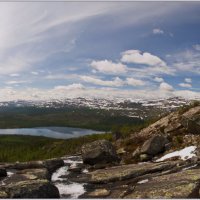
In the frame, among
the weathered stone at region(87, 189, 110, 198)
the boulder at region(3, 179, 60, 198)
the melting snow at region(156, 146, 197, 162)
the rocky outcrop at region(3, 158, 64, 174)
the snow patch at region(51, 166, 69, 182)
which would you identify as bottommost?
the snow patch at region(51, 166, 69, 182)

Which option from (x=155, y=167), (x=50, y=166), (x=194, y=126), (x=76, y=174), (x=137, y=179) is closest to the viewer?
(x=137, y=179)

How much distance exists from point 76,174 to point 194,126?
20452 mm

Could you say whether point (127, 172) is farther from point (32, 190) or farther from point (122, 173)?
point (32, 190)

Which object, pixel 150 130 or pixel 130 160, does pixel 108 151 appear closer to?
pixel 130 160

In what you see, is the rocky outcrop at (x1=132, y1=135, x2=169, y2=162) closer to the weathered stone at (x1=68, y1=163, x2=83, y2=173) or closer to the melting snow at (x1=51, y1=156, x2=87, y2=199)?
the weathered stone at (x1=68, y1=163, x2=83, y2=173)

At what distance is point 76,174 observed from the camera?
3759 centimetres

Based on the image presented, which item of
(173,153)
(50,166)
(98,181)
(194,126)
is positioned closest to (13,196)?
(98,181)

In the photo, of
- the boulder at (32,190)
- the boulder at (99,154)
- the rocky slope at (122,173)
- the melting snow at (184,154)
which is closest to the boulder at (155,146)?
the rocky slope at (122,173)

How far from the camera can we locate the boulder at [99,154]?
40.8 meters

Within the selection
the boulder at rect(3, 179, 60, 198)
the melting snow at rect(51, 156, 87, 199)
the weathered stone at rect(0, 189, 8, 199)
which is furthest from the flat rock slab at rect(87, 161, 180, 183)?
the weathered stone at rect(0, 189, 8, 199)

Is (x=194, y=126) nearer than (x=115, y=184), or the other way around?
(x=115, y=184)

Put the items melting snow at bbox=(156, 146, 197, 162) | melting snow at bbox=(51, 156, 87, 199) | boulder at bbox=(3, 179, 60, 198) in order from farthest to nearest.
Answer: melting snow at bbox=(156, 146, 197, 162) → melting snow at bbox=(51, 156, 87, 199) → boulder at bbox=(3, 179, 60, 198)

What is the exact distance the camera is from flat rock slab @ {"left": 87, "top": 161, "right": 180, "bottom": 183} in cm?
3244

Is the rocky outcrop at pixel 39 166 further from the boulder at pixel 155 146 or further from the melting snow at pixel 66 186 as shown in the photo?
the boulder at pixel 155 146
